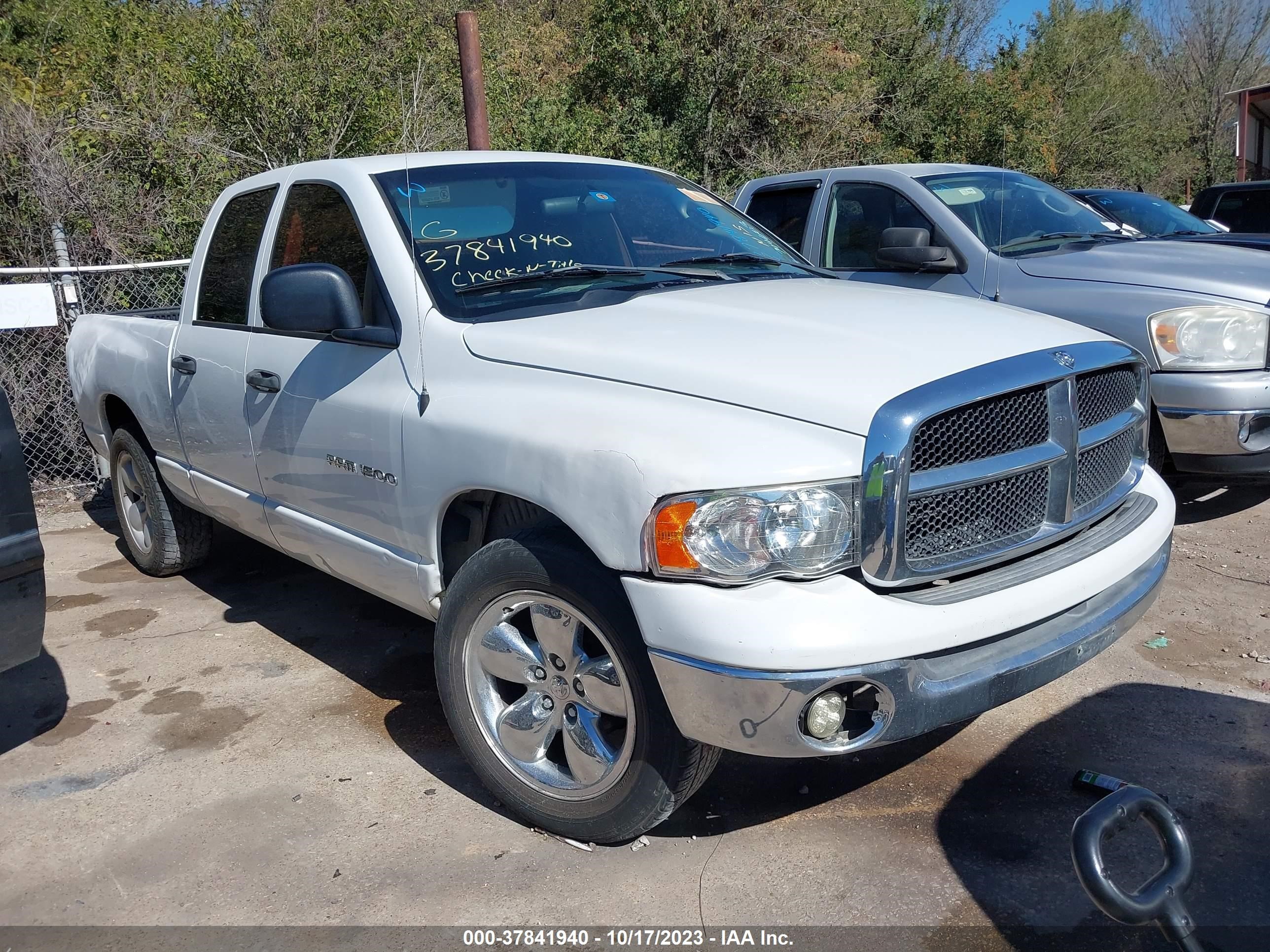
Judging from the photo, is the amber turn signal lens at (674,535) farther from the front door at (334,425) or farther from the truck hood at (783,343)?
the front door at (334,425)

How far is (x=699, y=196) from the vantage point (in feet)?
14.7

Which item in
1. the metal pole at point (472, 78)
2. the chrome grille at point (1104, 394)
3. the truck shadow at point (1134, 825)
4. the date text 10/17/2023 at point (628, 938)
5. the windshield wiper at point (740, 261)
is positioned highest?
the metal pole at point (472, 78)

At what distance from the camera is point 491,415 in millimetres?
3004

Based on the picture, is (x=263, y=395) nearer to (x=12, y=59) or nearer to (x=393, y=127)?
(x=393, y=127)

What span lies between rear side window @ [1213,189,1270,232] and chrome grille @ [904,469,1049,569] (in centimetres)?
927

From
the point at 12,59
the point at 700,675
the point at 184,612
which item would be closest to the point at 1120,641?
the point at 700,675

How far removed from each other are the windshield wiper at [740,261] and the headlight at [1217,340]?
7.04 feet

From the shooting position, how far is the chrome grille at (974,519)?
260cm

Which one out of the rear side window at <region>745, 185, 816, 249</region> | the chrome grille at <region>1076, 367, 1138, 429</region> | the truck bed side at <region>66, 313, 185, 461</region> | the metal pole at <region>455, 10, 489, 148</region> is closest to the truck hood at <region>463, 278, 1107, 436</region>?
the chrome grille at <region>1076, 367, 1138, 429</region>

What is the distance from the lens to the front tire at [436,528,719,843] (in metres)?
2.72

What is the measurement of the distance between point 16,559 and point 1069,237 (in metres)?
5.59

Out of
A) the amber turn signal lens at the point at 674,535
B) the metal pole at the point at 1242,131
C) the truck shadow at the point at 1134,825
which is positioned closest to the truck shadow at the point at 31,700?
the amber turn signal lens at the point at 674,535

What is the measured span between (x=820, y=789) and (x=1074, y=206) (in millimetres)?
4966

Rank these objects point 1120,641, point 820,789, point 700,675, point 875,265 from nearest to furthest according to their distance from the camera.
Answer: point 700,675
point 820,789
point 1120,641
point 875,265
